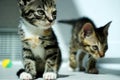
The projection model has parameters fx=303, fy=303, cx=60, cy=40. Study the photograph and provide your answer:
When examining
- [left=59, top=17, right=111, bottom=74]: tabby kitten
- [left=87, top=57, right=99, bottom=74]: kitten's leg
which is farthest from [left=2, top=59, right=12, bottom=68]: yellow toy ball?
[left=87, top=57, right=99, bottom=74]: kitten's leg

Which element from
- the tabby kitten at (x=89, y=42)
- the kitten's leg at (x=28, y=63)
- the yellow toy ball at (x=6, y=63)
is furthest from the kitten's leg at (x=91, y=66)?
the yellow toy ball at (x=6, y=63)

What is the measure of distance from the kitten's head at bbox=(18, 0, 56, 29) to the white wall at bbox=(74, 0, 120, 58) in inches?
28.0

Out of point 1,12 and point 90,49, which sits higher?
point 1,12

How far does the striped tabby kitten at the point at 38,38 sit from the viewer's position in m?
1.51

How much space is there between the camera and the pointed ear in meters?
1.83

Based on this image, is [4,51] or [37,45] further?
[4,51]

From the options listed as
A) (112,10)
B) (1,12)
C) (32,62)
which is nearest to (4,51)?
(1,12)

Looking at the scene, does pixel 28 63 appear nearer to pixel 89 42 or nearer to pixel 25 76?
pixel 25 76

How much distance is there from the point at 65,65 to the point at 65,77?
45 centimetres

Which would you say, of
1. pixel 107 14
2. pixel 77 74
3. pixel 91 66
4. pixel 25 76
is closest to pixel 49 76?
pixel 25 76

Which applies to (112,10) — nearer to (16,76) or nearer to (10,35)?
(10,35)

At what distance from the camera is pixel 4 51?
2.15 meters

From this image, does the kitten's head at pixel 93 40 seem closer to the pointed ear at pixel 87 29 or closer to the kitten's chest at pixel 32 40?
the pointed ear at pixel 87 29

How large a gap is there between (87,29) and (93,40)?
0.08 m
